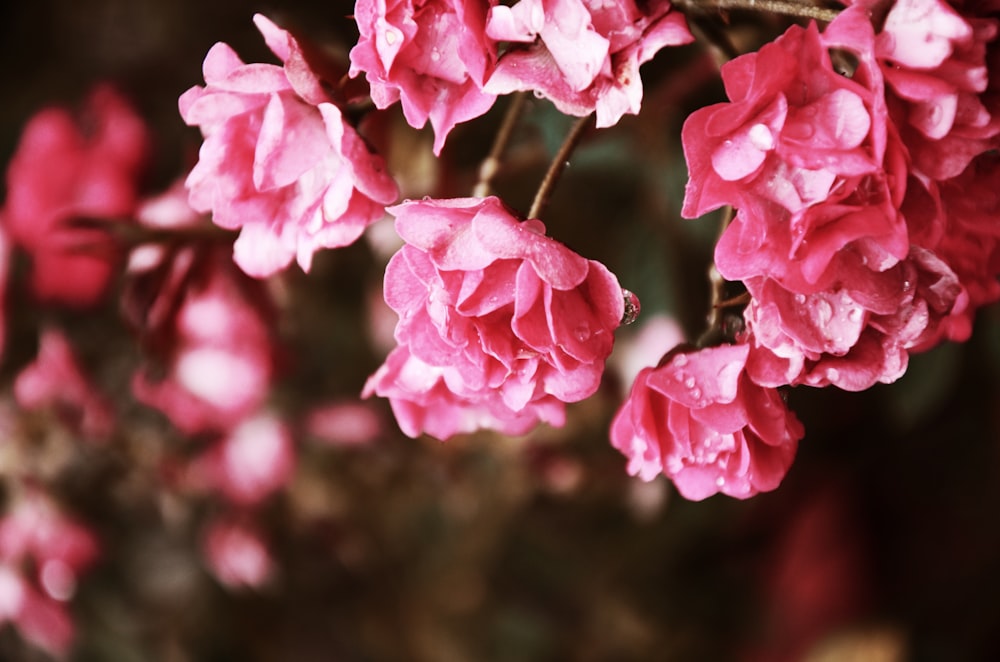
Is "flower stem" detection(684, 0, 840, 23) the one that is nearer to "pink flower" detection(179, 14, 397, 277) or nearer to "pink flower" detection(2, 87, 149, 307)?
"pink flower" detection(179, 14, 397, 277)

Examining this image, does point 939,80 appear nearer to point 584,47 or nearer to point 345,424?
point 584,47

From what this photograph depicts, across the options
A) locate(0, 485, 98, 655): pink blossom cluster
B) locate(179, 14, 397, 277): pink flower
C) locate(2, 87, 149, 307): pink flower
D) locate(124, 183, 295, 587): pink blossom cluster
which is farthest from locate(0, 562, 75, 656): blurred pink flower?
locate(179, 14, 397, 277): pink flower

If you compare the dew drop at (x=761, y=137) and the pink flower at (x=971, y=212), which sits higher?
the dew drop at (x=761, y=137)

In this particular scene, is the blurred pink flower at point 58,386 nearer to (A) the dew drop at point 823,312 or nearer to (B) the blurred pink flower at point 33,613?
(B) the blurred pink flower at point 33,613

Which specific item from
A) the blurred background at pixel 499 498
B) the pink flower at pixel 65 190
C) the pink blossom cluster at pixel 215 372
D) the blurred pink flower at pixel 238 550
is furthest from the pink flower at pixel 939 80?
the blurred pink flower at pixel 238 550

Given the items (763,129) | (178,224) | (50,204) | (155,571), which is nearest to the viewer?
(763,129)

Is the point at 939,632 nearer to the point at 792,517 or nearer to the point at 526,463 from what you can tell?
the point at 792,517

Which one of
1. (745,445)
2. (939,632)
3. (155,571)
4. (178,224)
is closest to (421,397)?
(745,445)
